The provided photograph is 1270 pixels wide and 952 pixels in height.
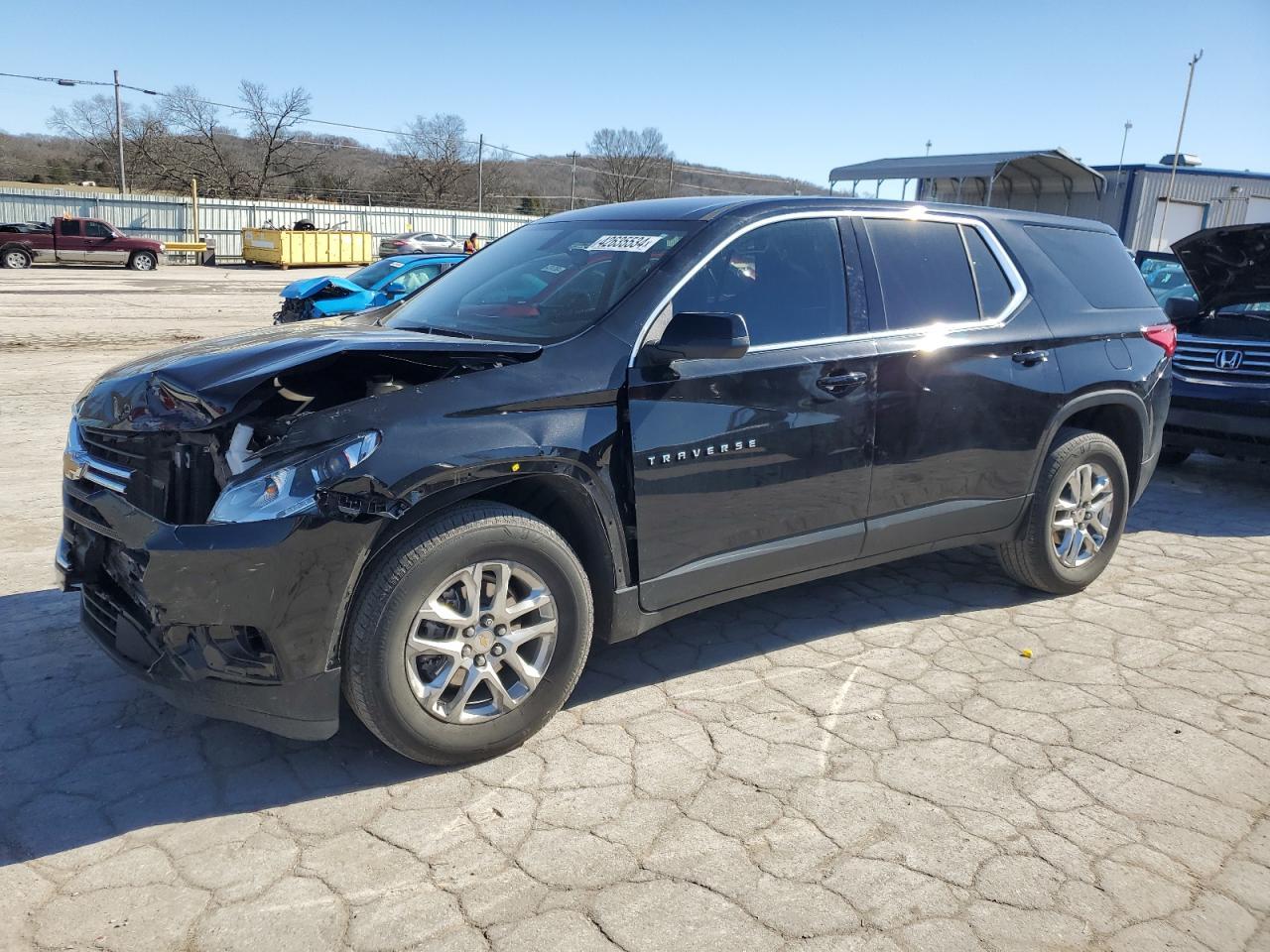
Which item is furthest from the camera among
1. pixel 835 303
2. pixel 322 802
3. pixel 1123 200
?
pixel 1123 200

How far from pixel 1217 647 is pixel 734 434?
2660mm

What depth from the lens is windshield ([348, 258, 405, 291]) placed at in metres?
14.2

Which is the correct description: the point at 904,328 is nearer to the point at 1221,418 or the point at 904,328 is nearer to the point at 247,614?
the point at 247,614

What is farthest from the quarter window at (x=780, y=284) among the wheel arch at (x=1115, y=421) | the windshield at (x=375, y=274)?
the windshield at (x=375, y=274)

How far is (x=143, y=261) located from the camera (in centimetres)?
3378

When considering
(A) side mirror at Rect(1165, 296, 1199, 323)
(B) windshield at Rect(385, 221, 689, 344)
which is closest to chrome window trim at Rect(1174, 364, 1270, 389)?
(A) side mirror at Rect(1165, 296, 1199, 323)

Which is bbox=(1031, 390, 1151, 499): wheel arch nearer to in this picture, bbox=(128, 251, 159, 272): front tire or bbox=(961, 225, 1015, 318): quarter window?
bbox=(961, 225, 1015, 318): quarter window

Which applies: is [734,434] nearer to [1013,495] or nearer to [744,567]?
[744,567]

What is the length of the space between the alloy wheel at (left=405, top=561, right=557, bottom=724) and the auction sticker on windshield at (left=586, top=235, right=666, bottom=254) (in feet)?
4.69

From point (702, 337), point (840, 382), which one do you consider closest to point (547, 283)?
point (702, 337)

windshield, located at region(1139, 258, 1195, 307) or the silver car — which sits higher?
the silver car

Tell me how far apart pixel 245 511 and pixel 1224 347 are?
7.55m

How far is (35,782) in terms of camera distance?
10.2ft

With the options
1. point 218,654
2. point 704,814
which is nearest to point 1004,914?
point 704,814
